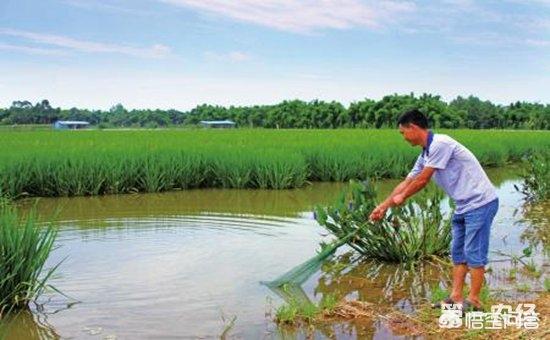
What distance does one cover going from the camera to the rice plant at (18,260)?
4129 millimetres

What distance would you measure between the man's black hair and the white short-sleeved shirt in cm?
11

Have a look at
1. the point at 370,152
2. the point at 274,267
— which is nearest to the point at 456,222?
the point at 274,267

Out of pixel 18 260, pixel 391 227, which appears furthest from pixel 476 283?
pixel 18 260

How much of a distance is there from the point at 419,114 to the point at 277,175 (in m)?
7.80

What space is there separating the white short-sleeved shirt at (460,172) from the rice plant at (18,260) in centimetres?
258

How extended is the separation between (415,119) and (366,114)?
51.4 metres

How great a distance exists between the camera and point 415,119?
4035mm

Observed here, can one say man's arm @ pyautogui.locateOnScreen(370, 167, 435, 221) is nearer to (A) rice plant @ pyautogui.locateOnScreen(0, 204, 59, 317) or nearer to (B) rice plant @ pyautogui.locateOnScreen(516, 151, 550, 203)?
(A) rice plant @ pyautogui.locateOnScreen(0, 204, 59, 317)

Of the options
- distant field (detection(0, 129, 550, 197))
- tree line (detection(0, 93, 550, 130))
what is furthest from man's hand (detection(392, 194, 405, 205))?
tree line (detection(0, 93, 550, 130))

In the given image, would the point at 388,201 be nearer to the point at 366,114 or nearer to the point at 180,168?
the point at 180,168

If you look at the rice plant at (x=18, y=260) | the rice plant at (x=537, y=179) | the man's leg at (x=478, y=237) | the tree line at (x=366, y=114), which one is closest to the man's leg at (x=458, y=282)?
the man's leg at (x=478, y=237)

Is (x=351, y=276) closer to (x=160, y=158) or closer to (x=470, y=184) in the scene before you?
(x=470, y=184)

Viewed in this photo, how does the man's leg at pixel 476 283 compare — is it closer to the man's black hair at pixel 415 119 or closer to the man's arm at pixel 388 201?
the man's arm at pixel 388 201

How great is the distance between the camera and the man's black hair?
13.2 feet
